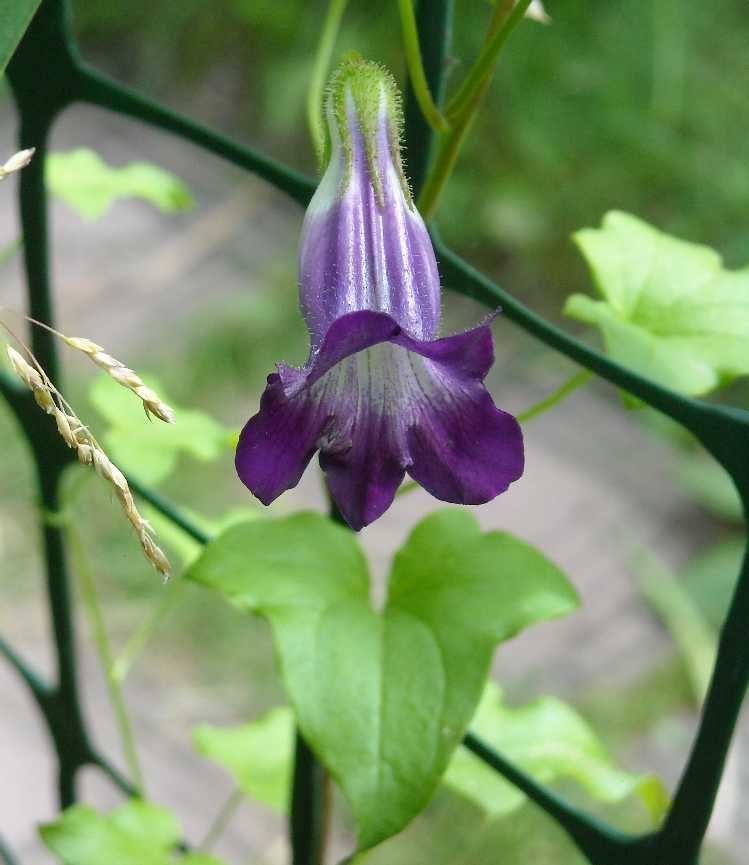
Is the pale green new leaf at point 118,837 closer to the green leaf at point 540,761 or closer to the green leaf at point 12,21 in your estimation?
the green leaf at point 540,761

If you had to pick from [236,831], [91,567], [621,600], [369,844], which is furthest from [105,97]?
[621,600]

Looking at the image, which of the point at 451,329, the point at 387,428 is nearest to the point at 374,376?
the point at 387,428

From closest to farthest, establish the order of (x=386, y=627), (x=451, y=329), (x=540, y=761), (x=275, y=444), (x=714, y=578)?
(x=275, y=444) → (x=386, y=627) → (x=540, y=761) → (x=714, y=578) → (x=451, y=329)

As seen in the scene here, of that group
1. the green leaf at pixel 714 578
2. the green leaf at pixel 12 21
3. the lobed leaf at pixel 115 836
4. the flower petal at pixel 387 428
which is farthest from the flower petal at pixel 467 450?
the green leaf at pixel 714 578

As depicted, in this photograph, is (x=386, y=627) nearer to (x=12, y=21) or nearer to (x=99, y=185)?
(x=12, y=21)

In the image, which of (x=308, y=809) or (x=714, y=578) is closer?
(x=308, y=809)

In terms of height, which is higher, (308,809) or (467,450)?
(467,450)

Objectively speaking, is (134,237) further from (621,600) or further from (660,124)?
(621,600)

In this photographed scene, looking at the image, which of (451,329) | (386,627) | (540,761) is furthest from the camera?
(451,329)
